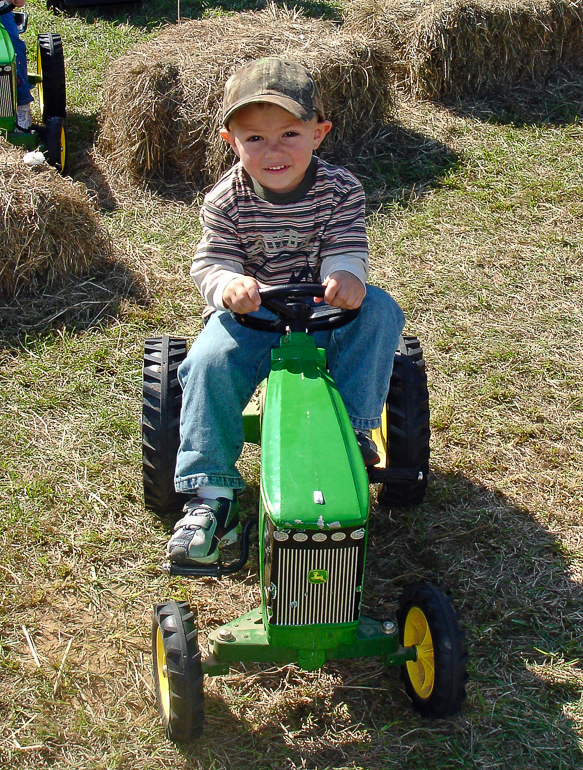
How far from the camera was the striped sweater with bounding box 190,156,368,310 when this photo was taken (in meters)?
3.08

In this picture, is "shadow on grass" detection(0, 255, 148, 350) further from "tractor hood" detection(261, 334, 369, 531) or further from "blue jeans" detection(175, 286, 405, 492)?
"tractor hood" detection(261, 334, 369, 531)

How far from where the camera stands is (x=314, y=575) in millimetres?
2359

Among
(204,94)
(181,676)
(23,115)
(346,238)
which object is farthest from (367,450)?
(23,115)

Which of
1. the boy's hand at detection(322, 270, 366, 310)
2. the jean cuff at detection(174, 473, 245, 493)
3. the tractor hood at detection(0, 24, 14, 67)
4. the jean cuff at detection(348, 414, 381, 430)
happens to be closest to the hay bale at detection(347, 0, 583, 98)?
the tractor hood at detection(0, 24, 14, 67)

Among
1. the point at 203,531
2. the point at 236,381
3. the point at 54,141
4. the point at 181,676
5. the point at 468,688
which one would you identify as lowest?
the point at 468,688

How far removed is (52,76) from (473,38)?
3.20 meters

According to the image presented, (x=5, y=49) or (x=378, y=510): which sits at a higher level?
(x=5, y=49)

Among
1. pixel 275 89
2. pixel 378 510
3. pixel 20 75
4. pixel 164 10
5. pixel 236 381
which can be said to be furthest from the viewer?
pixel 164 10

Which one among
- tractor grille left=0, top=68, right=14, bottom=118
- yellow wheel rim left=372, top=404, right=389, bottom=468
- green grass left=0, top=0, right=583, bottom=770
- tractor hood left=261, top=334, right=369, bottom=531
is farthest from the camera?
tractor grille left=0, top=68, right=14, bottom=118

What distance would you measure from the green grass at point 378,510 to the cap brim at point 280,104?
60.3 inches

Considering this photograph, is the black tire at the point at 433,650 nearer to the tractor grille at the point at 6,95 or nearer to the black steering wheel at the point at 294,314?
the black steering wheel at the point at 294,314

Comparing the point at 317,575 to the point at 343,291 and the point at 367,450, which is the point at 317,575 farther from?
the point at 343,291

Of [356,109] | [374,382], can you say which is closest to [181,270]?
[356,109]

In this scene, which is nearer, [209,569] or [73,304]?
[209,569]
